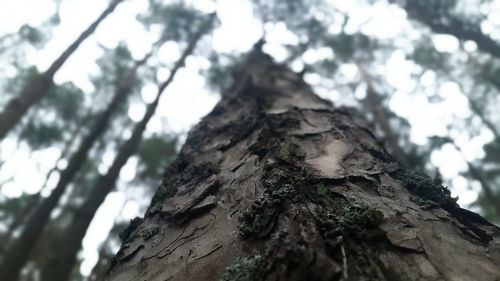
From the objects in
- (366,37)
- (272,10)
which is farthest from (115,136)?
(366,37)

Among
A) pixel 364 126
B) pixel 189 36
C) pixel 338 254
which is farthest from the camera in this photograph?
pixel 189 36

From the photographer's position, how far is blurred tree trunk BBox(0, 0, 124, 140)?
287 inches

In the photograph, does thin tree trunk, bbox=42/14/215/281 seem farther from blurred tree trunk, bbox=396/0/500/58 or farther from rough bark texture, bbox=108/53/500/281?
blurred tree trunk, bbox=396/0/500/58

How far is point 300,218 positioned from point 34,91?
7376mm

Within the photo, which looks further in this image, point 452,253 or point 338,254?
point 452,253

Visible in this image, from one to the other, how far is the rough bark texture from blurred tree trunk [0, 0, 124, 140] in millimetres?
4262

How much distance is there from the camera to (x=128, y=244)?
363cm

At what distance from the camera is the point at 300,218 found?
250 cm

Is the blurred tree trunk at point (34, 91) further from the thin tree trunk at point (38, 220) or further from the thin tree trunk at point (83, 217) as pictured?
the thin tree trunk at point (83, 217)

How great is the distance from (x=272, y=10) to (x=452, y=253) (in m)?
13.6

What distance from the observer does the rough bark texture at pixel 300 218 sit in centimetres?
229

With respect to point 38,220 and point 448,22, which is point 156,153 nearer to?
point 38,220

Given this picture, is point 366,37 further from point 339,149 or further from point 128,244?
point 128,244

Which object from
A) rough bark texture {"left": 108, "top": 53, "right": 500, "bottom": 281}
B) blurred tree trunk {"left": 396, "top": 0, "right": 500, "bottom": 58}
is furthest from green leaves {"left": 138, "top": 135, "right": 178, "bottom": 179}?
rough bark texture {"left": 108, "top": 53, "right": 500, "bottom": 281}
